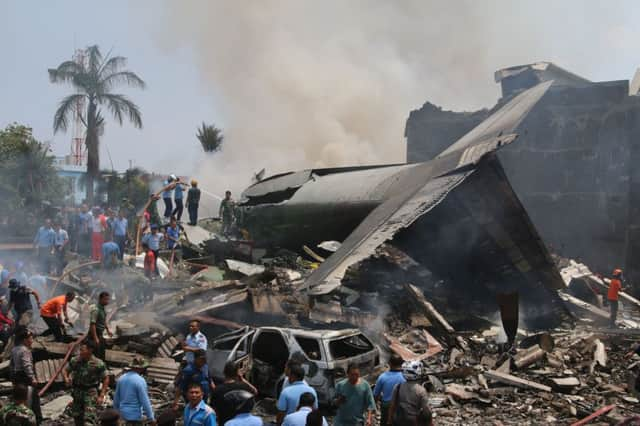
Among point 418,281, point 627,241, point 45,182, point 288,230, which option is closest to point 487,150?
point 418,281

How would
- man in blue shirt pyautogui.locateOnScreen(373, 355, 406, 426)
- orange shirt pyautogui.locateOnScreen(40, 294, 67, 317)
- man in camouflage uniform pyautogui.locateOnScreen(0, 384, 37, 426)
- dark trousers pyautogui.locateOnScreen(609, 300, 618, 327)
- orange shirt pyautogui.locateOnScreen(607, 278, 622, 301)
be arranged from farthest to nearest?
dark trousers pyautogui.locateOnScreen(609, 300, 618, 327) < orange shirt pyautogui.locateOnScreen(607, 278, 622, 301) < orange shirt pyautogui.locateOnScreen(40, 294, 67, 317) < man in blue shirt pyautogui.locateOnScreen(373, 355, 406, 426) < man in camouflage uniform pyautogui.locateOnScreen(0, 384, 37, 426)

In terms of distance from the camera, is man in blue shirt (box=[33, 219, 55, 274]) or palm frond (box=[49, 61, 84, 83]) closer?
man in blue shirt (box=[33, 219, 55, 274])

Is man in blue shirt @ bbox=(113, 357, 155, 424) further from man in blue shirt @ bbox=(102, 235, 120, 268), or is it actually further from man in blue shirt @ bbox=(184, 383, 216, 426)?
man in blue shirt @ bbox=(102, 235, 120, 268)

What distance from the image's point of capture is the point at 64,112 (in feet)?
87.6

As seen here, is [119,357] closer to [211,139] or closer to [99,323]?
[99,323]

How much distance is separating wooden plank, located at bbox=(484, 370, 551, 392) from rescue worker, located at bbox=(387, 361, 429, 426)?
3.84 meters

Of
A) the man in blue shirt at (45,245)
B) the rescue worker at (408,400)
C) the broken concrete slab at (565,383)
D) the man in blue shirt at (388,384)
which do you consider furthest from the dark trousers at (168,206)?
the rescue worker at (408,400)

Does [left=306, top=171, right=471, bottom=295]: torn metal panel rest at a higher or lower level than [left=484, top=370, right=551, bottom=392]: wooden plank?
higher

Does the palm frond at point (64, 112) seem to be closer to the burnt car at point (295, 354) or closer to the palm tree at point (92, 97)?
the palm tree at point (92, 97)

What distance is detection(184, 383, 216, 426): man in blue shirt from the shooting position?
172 inches

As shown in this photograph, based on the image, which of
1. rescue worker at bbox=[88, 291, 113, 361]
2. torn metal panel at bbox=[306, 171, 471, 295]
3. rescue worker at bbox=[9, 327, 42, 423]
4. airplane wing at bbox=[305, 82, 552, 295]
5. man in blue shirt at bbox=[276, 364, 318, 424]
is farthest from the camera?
rescue worker at bbox=[88, 291, 113, 361]

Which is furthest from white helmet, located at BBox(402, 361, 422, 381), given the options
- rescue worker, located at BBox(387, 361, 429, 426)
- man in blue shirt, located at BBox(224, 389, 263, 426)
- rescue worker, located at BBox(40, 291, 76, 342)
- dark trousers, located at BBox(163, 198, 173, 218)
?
dark trousers, located at BBox(163, 198, 173, 218)

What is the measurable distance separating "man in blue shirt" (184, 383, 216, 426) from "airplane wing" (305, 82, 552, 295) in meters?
3.38

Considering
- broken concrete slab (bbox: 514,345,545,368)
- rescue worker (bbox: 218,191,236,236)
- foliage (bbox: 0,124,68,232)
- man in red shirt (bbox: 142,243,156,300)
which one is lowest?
Result: broken concrete slab (bbox: 514,345,545,368)
